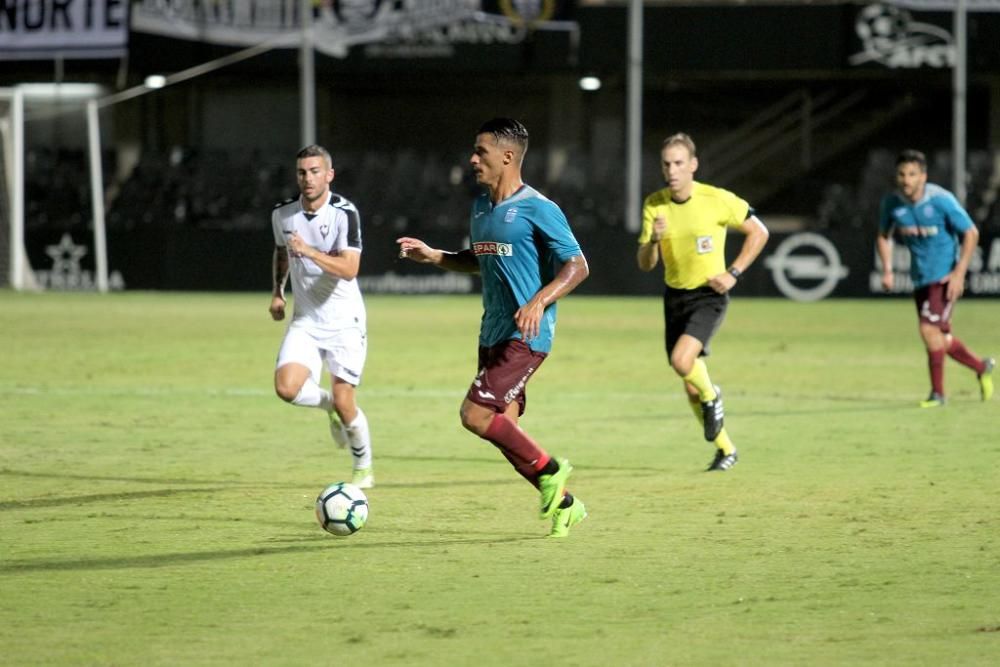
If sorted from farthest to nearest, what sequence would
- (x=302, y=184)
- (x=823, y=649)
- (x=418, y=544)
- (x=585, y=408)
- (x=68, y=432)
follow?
1. (x=585, y=408)
2. (x=68, y=432)
3. (x=302, y=184)
4. (x=418, y=544)
5. (x=823, y=649)

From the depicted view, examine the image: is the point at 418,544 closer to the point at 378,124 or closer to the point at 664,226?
the point at 664,226

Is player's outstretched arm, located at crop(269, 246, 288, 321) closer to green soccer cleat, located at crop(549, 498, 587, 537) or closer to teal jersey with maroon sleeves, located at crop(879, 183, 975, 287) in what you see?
green soccer cleat, located at crop(549, 498, 587, 537)

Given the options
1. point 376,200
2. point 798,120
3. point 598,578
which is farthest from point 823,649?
point 798,120

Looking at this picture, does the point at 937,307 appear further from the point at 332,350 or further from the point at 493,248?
the point at 493,248

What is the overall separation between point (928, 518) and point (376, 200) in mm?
26374

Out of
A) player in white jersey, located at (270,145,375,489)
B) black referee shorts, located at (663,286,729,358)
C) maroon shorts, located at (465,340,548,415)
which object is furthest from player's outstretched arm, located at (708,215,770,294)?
maroon shorts, located at (465,340,548,415)

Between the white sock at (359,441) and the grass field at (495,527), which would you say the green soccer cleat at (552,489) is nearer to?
the grass field at (495,527)

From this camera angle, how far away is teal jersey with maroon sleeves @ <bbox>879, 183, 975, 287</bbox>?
48.9 feet

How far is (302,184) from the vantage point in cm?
1022

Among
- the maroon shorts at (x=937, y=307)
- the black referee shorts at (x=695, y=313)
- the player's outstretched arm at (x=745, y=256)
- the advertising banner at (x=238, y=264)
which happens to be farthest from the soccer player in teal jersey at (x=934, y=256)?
the advertising banner at (x=238, y=264)

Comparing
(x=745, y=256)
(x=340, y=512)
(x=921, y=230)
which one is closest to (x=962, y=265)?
(x=921, y=230)

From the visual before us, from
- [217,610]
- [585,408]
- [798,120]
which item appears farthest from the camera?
[798,120]

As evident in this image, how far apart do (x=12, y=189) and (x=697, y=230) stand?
22.2 m

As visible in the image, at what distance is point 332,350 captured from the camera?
34.0 feet
